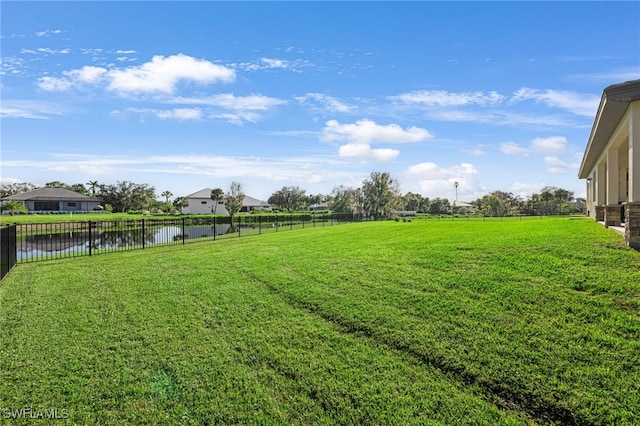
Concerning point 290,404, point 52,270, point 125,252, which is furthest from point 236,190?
point 290,404

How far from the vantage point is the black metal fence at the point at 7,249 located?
26.7 feet

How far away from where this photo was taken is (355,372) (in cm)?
362

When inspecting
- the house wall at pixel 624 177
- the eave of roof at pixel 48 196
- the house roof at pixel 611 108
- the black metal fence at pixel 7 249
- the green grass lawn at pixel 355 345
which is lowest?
the green grass lawn at pixel 355 345

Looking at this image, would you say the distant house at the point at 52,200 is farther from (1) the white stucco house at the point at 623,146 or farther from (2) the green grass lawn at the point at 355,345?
(1) the white stucco house at the point at 623,146

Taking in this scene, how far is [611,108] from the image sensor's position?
7113mm

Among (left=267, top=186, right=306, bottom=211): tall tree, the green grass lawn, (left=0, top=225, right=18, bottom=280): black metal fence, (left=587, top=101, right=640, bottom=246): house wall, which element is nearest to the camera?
the green grass lawn

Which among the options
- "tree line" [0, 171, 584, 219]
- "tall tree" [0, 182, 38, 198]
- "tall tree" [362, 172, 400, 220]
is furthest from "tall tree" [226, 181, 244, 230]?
"tall tree" [0, 182, 38, 198]

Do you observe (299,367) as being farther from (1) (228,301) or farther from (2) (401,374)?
(1) (228,301)

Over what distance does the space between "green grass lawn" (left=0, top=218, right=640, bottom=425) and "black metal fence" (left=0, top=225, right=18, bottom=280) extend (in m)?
1.66

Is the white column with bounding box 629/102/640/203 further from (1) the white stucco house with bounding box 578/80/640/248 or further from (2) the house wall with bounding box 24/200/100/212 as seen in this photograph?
(2) the house wall with bounding box 24/200/100/212

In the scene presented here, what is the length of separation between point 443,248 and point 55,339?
7.15 m

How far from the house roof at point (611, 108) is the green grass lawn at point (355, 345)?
2546mm

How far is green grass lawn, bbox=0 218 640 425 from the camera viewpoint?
122 inches

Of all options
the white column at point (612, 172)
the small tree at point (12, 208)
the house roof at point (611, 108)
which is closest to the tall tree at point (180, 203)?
the small tree at point (12, 208)
